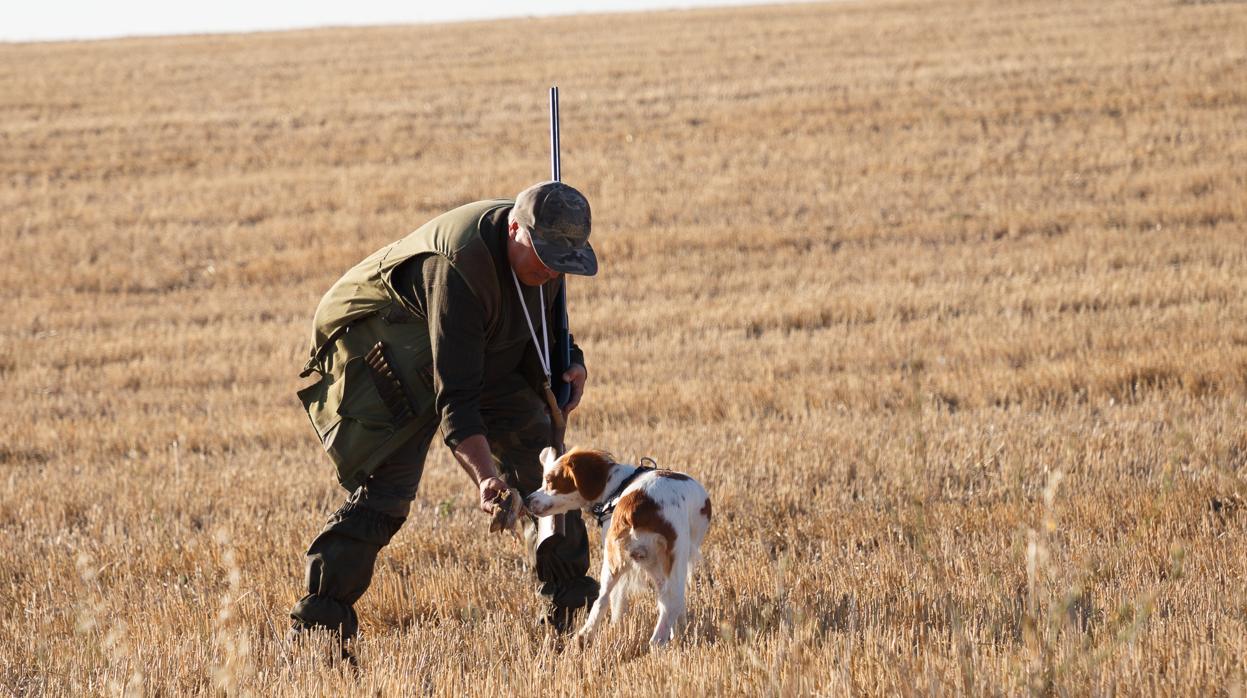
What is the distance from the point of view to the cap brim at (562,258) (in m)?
3.90

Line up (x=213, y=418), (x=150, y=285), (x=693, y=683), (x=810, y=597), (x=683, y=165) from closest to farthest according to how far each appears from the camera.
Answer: (x=693, y=683), (x=810, y=597), (x=213, y=418), (x=150, y=285), (x=683, y=165)

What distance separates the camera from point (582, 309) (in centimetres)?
1183

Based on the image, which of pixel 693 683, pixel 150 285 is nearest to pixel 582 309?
pixel 150 285

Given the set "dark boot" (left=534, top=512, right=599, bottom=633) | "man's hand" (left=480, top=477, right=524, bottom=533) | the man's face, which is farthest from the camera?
"dark boot" (left=534, top=512, right=599, bottom=633)

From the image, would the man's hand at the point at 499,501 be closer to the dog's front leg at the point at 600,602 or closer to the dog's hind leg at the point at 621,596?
the dog's front leg at the point at 600,602

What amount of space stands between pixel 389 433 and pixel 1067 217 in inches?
465

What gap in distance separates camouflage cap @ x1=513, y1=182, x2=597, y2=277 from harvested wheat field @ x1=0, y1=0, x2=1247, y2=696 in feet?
3.96

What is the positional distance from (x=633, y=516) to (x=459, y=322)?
2.70 feet

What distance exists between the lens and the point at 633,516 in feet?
13.4

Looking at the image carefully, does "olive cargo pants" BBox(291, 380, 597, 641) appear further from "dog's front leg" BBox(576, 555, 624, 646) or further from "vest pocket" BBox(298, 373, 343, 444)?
"dog's front leg" BBox(576, 555, 624, 646)

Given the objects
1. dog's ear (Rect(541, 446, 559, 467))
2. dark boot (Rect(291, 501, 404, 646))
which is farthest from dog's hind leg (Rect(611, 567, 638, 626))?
dark boot (Rect(291, 501, 404, 646))

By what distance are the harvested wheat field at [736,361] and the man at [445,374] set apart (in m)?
0.30

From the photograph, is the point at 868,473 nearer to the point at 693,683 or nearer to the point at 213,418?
the point at 693,683

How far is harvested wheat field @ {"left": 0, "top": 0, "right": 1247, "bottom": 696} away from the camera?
13.4 feet
